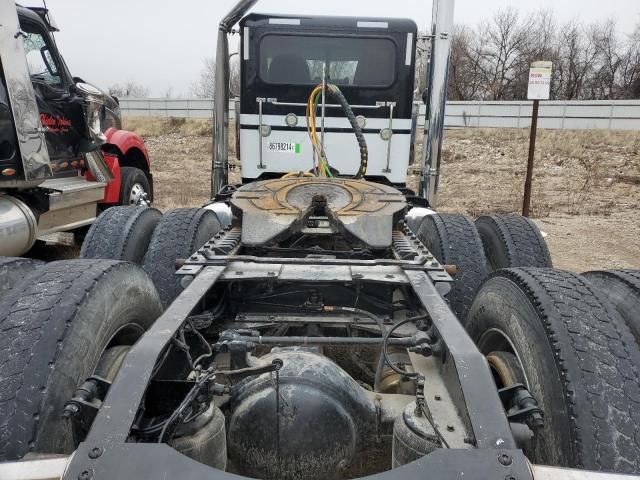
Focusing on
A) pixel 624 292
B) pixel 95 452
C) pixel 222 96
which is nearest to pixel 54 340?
pixel 95 452

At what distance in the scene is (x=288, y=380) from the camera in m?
1.73

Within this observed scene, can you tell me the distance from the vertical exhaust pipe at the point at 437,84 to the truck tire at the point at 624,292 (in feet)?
8.73

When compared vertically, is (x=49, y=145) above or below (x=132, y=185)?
above

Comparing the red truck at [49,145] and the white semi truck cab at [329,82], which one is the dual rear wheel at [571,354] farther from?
the red truck at [49,145]

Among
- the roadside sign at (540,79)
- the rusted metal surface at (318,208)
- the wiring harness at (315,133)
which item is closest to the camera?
the rusted metal surface at (318,208)

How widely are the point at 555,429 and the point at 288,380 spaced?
803 mm

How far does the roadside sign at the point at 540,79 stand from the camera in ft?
24.1

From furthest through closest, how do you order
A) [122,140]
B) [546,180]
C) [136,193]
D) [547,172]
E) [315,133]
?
[547,172], [546,180], [122,140], [136,193], [315,133]

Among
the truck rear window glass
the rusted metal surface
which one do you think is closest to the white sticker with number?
the truck rear window glass

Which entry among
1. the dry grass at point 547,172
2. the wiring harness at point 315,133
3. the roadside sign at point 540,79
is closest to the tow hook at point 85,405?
the wiring harness at point 315,133

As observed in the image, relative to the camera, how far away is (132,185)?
7.43m

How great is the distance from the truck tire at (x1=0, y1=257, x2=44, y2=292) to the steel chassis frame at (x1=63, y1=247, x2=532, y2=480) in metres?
0.72

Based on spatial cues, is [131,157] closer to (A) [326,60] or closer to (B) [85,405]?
(A) [326,60]

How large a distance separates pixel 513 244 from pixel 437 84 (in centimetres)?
174
